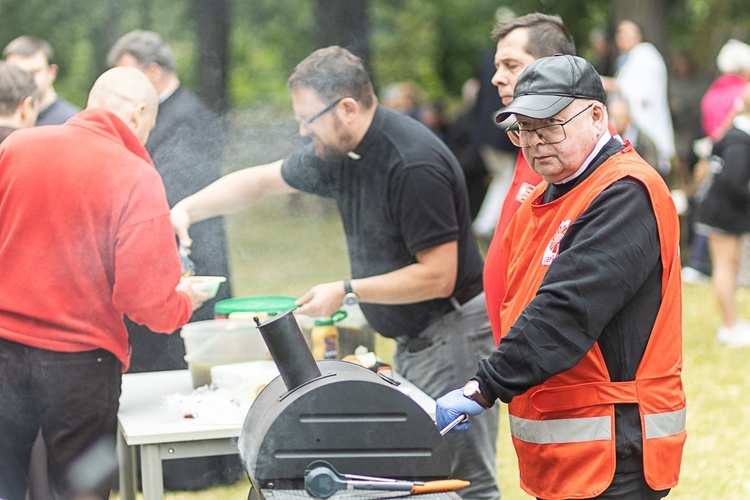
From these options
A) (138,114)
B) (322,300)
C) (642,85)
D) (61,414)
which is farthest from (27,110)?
(642,85)

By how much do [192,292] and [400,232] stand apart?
0.79m

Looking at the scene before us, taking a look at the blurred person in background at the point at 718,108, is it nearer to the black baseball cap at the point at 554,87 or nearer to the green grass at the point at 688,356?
the green grass at the point at 688,356

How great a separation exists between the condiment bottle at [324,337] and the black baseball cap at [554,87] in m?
1.26

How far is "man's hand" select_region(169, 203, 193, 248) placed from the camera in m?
3.80

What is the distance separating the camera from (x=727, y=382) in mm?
6523

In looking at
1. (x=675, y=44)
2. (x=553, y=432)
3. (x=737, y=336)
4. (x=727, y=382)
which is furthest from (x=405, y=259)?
(x=675, y=44)

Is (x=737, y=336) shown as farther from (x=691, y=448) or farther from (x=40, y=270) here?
(x=40, y=270)

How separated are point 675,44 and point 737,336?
1424cm

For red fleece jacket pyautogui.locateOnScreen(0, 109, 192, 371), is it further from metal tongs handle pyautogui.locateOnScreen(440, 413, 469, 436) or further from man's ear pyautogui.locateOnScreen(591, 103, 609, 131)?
man's ear pyautogui.locateOnScreen(591, 103, 609, 131)

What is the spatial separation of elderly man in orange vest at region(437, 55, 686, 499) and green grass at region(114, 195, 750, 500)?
5.33ft

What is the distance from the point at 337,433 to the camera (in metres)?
2.25

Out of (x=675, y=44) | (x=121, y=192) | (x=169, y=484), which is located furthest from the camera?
(x=675, y=44)

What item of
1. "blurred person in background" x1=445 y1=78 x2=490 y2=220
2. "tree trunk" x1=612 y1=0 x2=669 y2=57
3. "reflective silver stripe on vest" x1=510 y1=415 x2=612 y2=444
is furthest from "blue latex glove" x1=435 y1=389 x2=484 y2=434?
"tree trunk" x1=612 y1=0 x2=669 y2=57

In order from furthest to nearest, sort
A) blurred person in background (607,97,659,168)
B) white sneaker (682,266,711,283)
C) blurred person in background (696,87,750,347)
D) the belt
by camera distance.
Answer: white sneaker (682,266,711,283) < blurred person in background (607,97,659,168) < blurred person in background (696,87,750,347) < the belt
